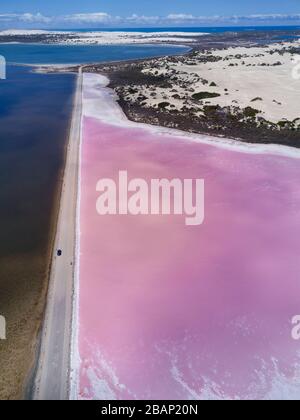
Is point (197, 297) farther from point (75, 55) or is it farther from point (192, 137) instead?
point (75, 55)

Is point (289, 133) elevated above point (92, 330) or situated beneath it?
elevated above

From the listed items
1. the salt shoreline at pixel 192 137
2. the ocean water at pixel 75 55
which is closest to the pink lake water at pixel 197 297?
the salt shoreline at pixel 192 137

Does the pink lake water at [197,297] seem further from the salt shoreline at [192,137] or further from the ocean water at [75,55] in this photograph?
the ocean water at [75,55]

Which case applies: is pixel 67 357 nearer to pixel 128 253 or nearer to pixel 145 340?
pixel 145 340

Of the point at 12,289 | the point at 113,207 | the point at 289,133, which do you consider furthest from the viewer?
the point at 289,133

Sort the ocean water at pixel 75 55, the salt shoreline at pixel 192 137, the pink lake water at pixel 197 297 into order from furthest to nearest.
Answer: the ocean water at pixel 75 55, the salt shoreline at pixel 192 137, the pink lake water at pixel 197 297

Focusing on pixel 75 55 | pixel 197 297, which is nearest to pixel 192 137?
pixel 197 297
